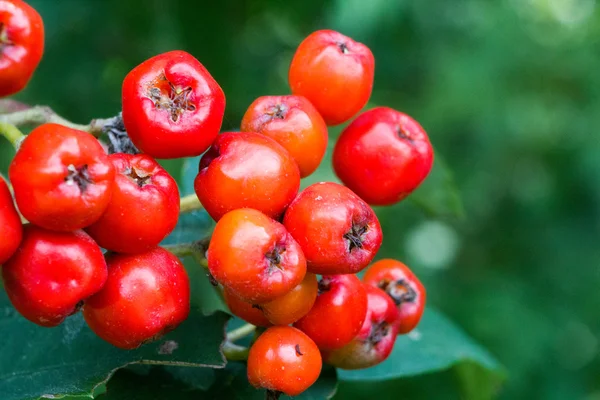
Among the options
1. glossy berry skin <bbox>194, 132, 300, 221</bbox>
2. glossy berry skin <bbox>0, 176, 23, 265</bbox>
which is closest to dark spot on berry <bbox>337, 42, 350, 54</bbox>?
glossy berry skin <bbox>194, 132, 300, 221</bbox>

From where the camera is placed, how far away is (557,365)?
5438 mm

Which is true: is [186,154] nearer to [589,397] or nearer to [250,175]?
[250,175]

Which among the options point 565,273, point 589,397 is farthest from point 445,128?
point 589,397

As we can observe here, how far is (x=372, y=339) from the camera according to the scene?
2.31 meters

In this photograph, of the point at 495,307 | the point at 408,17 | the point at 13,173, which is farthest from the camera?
the point at 495,307

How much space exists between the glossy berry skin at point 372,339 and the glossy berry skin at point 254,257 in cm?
56

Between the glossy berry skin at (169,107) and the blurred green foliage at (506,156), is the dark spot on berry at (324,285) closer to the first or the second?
the glossy berry skin at (169,107)

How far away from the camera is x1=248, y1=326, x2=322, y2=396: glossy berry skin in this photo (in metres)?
1.93

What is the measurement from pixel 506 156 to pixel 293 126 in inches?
189

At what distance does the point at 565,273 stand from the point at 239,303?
4511 mm

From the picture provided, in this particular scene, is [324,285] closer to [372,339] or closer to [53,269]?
[372,339]

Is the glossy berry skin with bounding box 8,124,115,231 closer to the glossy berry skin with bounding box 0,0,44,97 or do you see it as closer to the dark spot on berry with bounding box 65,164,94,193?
the dark spot on berry with bounding box 65,164,94,193

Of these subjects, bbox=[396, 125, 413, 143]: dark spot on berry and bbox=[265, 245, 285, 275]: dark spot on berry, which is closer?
bbox=[265, 245, 285, 275]: dark spot on berry

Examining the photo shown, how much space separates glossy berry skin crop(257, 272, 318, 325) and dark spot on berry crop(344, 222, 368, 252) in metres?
0.16
